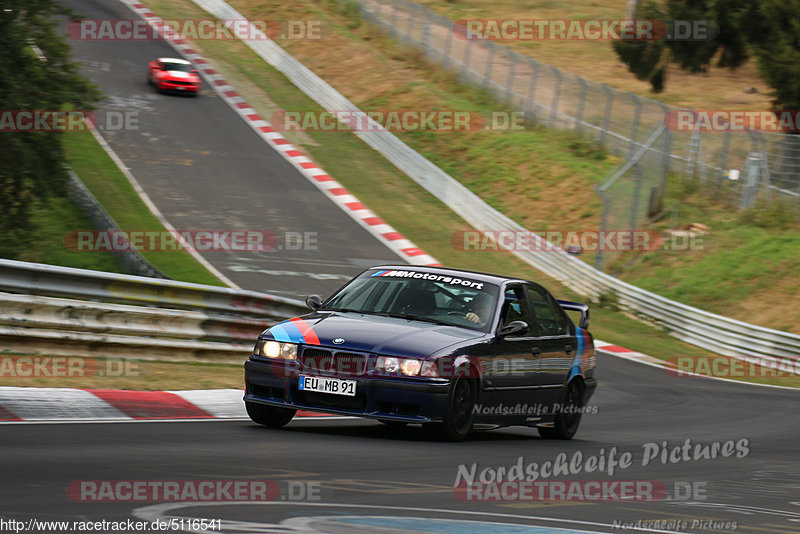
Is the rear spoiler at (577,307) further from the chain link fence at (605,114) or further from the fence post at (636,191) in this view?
the fence post at (636,191)

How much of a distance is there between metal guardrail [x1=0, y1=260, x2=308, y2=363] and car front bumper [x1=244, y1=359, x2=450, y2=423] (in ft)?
11.4

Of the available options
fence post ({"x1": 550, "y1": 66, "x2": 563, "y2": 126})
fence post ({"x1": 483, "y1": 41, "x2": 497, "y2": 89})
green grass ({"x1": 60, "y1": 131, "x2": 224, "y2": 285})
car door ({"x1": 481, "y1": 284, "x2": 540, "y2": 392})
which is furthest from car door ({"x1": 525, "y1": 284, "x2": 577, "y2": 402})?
fence post ({"x1": 483, "y1": 41, "x2": 497, "y2": 89})

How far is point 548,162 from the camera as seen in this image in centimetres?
3200

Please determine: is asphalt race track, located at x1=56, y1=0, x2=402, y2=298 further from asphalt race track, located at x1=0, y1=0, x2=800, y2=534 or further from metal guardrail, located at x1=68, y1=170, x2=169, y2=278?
asphalt race track, located at x1=0, y1=0, x2=800, y2=534

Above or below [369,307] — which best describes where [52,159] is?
below

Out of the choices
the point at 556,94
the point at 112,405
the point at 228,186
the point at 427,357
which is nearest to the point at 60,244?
the point at 228,186

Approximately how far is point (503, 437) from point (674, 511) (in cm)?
386

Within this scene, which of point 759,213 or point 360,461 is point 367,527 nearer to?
point 360,461

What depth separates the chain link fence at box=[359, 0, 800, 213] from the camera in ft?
88.6

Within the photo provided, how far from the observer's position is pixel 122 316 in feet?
38.2

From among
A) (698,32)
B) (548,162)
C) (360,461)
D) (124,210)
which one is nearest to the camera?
(360,461)

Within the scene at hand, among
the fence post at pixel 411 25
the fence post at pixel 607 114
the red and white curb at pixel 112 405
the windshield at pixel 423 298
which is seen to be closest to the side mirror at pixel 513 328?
the windshield at pixel 423 298

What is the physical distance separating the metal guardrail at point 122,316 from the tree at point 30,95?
532 cm

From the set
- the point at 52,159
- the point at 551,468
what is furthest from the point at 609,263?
the point at 551,468
